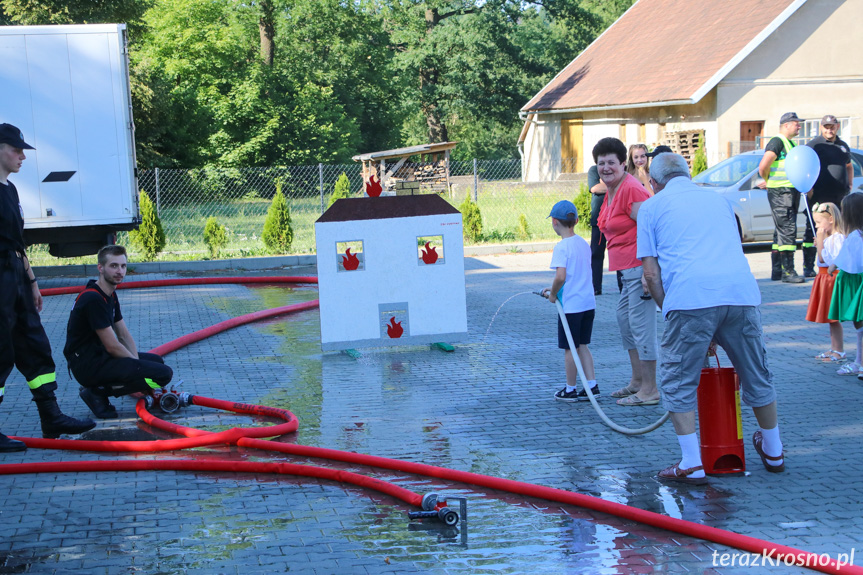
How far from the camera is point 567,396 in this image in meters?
6.96

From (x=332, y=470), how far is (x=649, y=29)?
106 feet

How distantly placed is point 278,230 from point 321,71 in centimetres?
2922

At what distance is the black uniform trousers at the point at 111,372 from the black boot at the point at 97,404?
0.16 ft

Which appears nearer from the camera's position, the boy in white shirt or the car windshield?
the boy in white shirt

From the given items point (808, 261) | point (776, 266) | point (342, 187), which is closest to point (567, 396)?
point (776, 266)

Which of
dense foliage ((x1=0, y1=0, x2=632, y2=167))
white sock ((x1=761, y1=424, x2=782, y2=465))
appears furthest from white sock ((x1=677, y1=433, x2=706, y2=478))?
dense foliage ((x1=0, y1=0, x2=632, y2=167))

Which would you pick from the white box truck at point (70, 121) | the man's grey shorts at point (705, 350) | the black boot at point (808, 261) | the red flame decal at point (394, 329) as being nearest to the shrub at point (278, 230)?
the white box truck at point (70, 121)

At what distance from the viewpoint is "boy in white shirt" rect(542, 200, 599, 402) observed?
6750 mm

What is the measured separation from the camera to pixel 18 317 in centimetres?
612

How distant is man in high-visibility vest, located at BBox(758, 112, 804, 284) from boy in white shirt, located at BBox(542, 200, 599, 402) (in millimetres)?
6503

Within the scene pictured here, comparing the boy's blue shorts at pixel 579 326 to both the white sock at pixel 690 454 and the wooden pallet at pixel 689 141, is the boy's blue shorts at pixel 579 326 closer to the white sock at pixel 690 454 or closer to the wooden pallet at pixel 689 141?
the white sock at pixel 690 454

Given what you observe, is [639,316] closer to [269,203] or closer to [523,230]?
[523,230]

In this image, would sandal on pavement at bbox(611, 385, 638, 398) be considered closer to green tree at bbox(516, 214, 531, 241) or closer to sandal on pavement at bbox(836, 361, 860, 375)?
sandal on pavement at bbox(836, 361, 860, 375)

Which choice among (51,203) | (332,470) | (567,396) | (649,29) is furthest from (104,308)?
(649,29)
